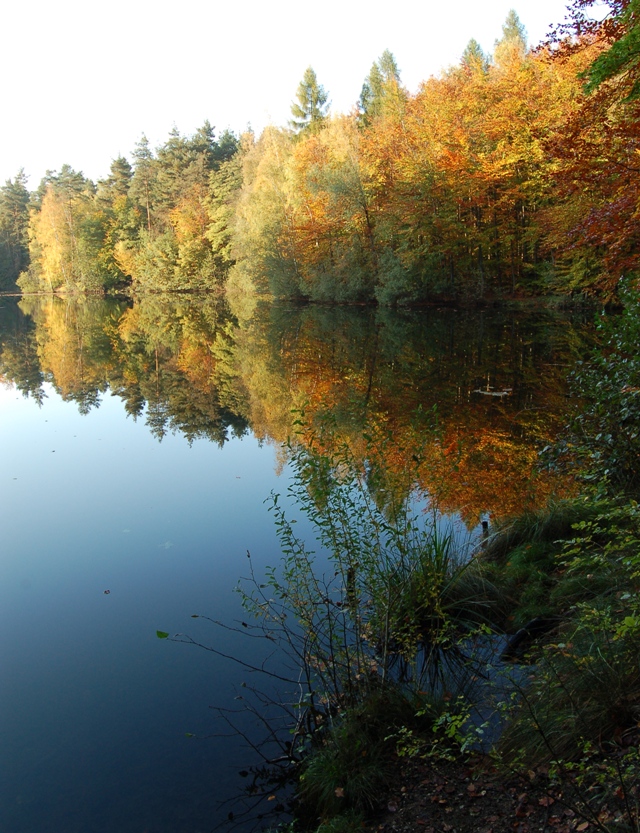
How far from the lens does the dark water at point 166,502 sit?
4723 millimetres

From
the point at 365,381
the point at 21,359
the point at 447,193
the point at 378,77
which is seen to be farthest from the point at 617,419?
the point at 378,77

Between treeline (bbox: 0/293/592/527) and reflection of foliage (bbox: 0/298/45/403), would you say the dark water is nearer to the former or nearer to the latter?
treeline (bbox: 0/293/592/527)

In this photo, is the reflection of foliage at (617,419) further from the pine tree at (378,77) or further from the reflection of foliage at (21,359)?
the pine tree at (378,77)

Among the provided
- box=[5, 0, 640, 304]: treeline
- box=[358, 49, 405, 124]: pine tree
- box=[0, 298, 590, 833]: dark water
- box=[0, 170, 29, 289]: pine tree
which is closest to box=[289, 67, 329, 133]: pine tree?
box=[5, 0, 640, 304]: treeline

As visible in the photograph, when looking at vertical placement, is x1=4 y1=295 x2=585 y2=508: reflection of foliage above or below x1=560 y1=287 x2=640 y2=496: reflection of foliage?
above

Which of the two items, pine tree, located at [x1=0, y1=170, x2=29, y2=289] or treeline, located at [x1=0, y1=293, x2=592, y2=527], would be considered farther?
pine tree, located at [x1=0, y1=170, x2=29, y2=289]

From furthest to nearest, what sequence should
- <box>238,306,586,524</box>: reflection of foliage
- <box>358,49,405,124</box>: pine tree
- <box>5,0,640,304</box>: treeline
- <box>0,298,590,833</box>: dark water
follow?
<box>358,49,405,124</box>: pine tree
<box>5,0,640,304</box>: treeline
<box>238,306,586,524</box>: reflection of foliage
<box>0,298,590,833</box>: dark water

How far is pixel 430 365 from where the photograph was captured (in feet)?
64.5

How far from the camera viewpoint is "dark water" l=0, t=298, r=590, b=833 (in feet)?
15.5

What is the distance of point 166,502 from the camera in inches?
402

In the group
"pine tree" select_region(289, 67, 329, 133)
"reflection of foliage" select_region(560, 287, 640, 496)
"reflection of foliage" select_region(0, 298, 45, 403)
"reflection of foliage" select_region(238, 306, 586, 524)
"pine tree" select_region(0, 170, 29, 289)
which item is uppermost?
"pine tree" select_region(0, 170, 29, 289)

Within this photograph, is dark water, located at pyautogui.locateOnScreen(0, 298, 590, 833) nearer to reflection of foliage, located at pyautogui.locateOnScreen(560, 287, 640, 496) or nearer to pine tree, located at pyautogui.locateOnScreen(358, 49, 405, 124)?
reflection of foliage, located at pyautogui.locateOnScreen(560, 287, 640, 496)

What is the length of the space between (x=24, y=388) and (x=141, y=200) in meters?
54.3

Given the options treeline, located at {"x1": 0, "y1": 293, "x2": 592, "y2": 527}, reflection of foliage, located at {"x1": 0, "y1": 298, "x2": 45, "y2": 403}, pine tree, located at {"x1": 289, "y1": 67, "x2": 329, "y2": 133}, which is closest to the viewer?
treeline, located at {"x1": 0, "y1": 293, "x2": 592, "y2": 527}
